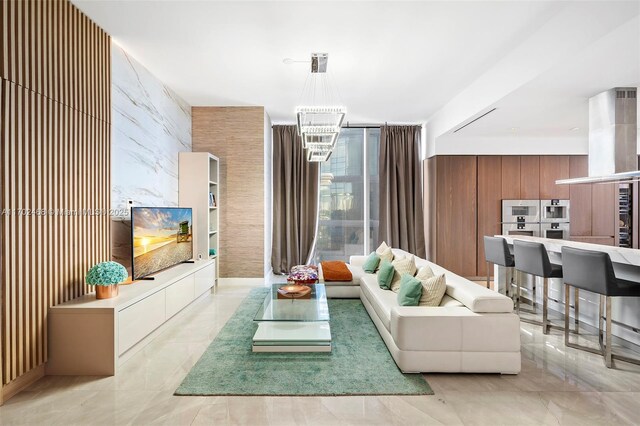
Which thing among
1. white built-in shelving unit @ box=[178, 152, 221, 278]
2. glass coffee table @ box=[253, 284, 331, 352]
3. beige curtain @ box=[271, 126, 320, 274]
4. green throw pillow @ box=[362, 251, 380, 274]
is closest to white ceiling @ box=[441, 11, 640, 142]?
green throw pillow @ box=[362, 251, 380, 274]

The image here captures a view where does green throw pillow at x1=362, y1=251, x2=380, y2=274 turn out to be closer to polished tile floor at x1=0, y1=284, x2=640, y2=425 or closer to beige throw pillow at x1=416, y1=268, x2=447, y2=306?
beige throw pillow at x1=416, y1=268, x2=447, y2=306

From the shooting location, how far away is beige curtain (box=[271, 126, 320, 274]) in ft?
21.4

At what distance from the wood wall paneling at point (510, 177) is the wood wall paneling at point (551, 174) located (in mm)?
416

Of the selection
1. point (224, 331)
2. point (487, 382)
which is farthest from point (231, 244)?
point (487, 382)

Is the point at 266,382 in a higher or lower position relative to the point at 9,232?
lower

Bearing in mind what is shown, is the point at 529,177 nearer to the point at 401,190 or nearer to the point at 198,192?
the point at 401,190

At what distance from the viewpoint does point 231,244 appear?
5.69 m

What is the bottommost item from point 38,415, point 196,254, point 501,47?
point 38,415

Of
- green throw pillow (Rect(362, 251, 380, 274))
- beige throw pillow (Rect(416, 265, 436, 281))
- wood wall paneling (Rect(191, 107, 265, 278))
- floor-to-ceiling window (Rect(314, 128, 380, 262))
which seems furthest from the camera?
floor-to-ceiling window (Rect(314, 128, 380, 262))

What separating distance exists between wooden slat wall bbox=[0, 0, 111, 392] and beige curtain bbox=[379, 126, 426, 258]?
4.66 m

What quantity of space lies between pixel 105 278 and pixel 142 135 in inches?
77.1

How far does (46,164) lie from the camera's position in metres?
2.58

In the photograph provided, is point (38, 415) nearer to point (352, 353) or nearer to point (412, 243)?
point (352, 353)

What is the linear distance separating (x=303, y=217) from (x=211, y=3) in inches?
165
